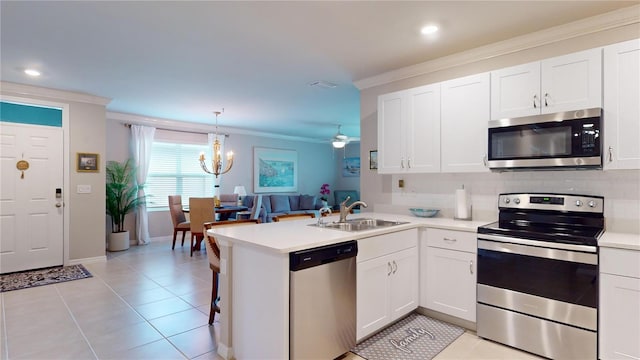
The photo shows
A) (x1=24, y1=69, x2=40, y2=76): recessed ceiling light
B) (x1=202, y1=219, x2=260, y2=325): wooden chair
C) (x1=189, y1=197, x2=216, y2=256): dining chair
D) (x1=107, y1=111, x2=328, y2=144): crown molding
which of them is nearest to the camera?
(x1=202, y1=219, x2=260, y2=325): wooden chair

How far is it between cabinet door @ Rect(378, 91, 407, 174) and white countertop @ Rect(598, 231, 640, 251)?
1.69 m

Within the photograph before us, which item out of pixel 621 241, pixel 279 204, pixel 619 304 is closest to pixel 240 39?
pixel 621 241

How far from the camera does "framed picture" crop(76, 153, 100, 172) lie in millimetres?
4875

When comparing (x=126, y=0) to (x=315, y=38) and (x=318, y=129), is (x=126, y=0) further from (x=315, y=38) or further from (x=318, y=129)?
(x=318, y=129)

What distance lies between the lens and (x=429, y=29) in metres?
2.72

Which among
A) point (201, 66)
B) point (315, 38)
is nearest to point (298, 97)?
point (201, 66)

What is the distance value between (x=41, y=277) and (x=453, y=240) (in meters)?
4.95

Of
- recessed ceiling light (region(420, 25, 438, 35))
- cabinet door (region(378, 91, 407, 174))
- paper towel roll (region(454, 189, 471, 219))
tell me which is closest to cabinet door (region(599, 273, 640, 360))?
paper towel roll (region(454, 189, 471, 219))

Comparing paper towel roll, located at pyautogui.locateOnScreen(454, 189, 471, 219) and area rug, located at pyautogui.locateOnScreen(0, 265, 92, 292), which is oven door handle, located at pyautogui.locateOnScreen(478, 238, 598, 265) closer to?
paper towel roll, located at pyautogui.locateOnScreen(454, 189, 471, 219)

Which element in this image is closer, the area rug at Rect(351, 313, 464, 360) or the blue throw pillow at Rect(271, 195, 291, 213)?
the area rug at Rect(351, 313, 464, 360)

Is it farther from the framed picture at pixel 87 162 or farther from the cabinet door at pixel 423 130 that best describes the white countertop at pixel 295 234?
the framed picture at pixel 87 162

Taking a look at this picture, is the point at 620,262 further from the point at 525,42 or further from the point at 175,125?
the point at 175,125

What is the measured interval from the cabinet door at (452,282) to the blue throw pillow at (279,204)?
5489 mm

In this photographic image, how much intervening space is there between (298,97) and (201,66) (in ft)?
5.34
